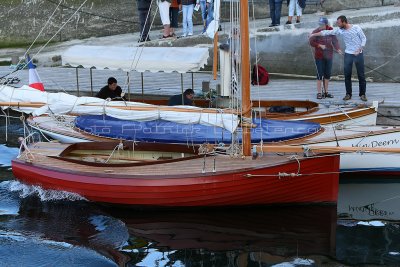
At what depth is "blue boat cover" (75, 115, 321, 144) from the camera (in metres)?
16.1

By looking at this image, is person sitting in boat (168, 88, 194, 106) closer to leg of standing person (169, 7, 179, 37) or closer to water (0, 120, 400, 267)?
water (0, 120, 400, 267)

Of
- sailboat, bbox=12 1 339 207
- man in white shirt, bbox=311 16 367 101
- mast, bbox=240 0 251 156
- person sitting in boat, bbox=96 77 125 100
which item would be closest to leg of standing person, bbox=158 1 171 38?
person sitting in boat, bbox=96 77 125 100

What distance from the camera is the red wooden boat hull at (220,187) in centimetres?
1467

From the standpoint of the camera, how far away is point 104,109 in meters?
16.3

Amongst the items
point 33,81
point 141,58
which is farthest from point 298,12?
point 33,81

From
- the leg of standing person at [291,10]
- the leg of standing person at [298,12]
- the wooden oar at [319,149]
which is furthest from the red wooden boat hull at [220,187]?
the leg of standing person at [298,12]

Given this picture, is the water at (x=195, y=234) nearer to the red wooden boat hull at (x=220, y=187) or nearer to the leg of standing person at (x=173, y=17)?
the red wooden boat hull at (x=220, y=187)

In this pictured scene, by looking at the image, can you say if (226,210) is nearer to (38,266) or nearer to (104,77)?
(38,266)

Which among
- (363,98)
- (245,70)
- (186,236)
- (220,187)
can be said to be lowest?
(186,236)

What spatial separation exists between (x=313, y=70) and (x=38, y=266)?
11.6 m

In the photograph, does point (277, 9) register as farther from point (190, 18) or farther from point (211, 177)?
point (211, 177)

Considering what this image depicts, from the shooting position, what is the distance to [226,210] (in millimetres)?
15289

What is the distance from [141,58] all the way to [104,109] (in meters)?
1.92

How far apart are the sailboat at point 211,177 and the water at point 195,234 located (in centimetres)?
27
